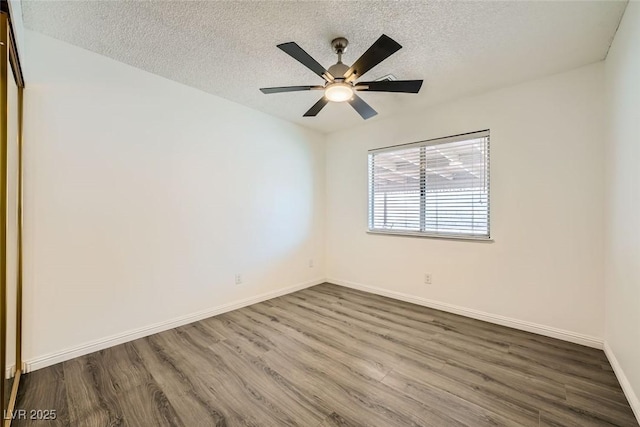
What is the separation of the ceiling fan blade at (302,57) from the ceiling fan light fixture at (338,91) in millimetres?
61

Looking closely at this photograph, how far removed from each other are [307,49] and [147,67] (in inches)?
59.4

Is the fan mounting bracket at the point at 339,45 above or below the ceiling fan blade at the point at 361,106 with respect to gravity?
above

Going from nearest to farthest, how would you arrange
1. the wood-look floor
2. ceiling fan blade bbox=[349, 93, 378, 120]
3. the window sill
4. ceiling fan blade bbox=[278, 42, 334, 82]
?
the wood-look floor
ceiling fan blade bbox=[278, 42, 334, 82]
ceiling fan blade bbox=[349, 93, 378, 120]
the window sill

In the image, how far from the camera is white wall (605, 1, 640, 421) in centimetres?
163

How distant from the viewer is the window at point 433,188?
3.02 meters

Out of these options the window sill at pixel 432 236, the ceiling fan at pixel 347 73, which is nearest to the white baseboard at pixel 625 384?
the window sill at pixel 432 236

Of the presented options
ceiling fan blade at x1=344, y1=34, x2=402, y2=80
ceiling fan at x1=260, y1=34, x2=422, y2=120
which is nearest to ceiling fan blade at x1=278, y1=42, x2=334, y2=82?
ceiling fan at x1=260, y1=34, x2=422, y2=120

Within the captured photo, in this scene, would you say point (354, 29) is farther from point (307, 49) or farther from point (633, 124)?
point (633, 124)

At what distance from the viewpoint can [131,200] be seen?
2.48 m

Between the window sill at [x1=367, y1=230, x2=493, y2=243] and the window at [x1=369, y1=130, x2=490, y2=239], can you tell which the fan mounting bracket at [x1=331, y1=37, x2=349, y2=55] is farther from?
the window sill at [x1=367, y1=230, x2=493, y2=243]

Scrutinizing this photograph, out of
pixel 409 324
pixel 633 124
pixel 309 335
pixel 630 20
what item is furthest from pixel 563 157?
pixel 309 335

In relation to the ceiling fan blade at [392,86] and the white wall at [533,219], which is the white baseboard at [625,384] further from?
the ceiling fan blade at [392,86]

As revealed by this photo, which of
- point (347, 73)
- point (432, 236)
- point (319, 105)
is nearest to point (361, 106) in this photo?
point (319, 105)

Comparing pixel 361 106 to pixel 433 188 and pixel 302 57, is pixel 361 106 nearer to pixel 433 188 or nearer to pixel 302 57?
pixel 302 57
